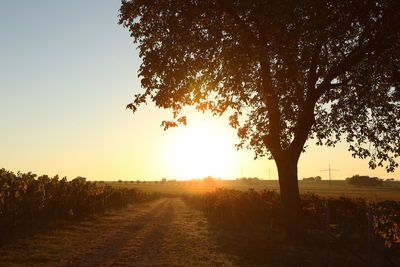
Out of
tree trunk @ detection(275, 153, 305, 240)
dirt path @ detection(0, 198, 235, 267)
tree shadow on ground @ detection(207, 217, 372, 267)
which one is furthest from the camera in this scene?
tree trunk @ detection(275, 153, 305, 240)

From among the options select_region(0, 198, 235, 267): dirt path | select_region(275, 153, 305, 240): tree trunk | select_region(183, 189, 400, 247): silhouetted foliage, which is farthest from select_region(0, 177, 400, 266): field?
select_region(183, 189, 400, 247): silhouetted foliage

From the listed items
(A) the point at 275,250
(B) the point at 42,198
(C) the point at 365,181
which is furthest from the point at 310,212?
(C) the point at 365,181

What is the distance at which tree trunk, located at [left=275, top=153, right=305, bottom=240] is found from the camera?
56.3ft

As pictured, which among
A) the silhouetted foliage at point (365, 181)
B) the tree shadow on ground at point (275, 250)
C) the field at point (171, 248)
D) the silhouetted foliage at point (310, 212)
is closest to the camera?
the field at point (171, 248)

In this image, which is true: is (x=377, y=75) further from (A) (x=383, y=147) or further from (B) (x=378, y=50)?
(A) (x=383, y=147)

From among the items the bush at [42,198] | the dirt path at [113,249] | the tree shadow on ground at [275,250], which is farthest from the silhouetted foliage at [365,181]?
the dirt path at [113,249]

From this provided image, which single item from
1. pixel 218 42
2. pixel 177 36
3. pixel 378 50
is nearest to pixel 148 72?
pixel 177 36

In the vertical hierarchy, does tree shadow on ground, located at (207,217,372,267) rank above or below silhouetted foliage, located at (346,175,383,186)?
below

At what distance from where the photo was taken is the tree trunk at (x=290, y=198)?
1717 centimetres

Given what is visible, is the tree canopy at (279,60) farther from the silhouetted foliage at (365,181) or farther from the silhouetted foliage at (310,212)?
the silhouetted foliage at (365,181)

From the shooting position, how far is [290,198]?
17.3 m

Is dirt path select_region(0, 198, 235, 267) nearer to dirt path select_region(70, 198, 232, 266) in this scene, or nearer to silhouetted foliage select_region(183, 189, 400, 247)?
dirt path select_region(70, 198, 232, 266)

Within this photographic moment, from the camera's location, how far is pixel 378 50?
15539mm

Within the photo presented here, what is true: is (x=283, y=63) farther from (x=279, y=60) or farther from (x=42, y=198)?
(x=42, y=198)
